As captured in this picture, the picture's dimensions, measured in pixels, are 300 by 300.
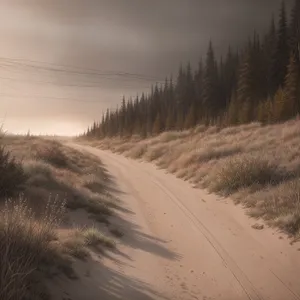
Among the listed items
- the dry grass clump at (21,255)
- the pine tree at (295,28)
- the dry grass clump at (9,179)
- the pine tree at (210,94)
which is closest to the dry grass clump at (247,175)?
the dry grass clump at (9,179)

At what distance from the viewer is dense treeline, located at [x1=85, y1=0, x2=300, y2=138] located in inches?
1780

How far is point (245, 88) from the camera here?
182 ft

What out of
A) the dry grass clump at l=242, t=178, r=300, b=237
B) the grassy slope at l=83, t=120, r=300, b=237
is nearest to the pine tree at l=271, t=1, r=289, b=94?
the grassy slope at l=83, t=120, r=300, b=237

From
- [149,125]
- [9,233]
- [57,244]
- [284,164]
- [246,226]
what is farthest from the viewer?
[149,125]

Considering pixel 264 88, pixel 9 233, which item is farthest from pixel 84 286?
pixel 264 88

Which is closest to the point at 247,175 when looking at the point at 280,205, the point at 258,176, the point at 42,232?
the point at 258,176

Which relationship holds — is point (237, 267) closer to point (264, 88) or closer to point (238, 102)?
point (238, 102)

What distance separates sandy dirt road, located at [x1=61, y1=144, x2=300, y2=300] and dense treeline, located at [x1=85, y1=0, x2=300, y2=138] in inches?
1230

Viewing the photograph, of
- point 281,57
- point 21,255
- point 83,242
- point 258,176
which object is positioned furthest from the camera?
point 281,57

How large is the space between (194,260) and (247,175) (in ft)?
19.4

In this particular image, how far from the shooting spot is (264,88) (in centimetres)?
5744

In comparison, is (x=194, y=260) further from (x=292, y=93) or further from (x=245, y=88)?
(x=245, y=88)

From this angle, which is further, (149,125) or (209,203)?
(149,125)

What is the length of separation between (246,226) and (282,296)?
12.1 feet
